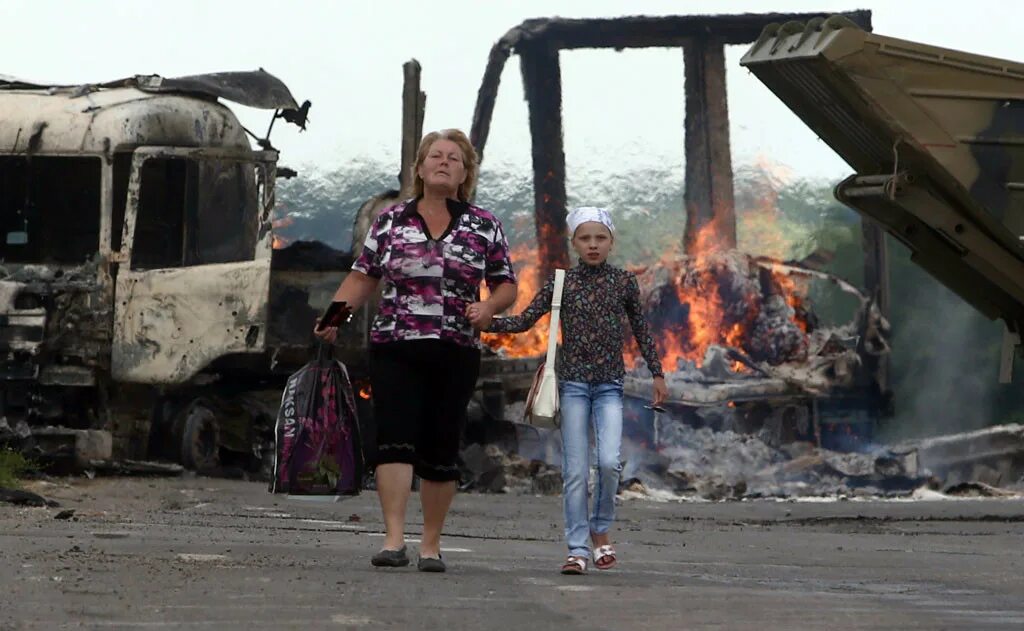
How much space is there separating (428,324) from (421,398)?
327 mm

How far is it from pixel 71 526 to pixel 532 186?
50.0 ft

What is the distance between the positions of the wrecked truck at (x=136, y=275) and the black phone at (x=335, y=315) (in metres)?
7.37

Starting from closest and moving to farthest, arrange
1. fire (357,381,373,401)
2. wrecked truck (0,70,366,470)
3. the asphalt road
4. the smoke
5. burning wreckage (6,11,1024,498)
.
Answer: the asphalt road
wrecked truck (0,70,366,470)
burning wreckage (6,11,1024,498)
fire (357,381,373,401)
the smoke

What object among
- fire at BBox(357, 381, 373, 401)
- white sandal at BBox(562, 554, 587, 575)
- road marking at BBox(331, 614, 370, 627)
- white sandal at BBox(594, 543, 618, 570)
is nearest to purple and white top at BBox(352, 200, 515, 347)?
white sandal at BBox(562, 554, 587, 575)

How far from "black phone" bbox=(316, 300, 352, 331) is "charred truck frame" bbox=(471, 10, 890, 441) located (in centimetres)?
1626

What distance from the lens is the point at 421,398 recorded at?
836cm

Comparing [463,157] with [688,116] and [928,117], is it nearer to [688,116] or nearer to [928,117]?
[928,117]

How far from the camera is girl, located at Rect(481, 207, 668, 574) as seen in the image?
28.7ft

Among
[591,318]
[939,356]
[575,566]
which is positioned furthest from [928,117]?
[939,356]

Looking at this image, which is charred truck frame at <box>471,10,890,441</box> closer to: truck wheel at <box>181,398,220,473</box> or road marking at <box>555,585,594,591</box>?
truck wheel at <box>181,398,220,473</box>

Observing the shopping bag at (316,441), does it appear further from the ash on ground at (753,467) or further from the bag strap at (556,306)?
the ash on ground at (753,467)

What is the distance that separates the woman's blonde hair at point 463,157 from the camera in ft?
27.8

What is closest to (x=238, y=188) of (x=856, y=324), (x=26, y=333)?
(x=26, y=333)

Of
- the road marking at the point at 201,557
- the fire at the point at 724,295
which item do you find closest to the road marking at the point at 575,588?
the road marking at the point at 201,557
